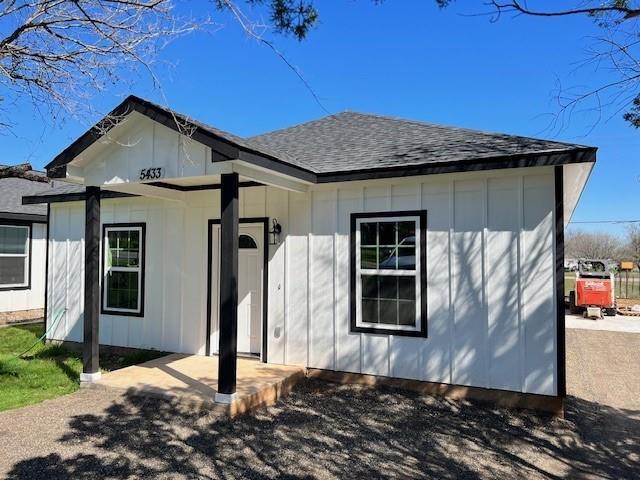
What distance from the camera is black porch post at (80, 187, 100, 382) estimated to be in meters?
6.33

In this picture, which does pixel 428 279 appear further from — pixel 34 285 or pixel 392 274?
pixel 34 285

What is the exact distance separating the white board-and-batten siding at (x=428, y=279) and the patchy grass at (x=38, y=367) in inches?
27.5

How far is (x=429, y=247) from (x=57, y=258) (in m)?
7.63

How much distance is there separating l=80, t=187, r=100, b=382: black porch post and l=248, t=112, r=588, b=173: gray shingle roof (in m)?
2.53

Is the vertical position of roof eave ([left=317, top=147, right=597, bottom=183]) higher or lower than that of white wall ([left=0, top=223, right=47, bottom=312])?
higher

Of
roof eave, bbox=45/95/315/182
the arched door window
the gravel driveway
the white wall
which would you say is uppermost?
roof eave, bbox=45/95/315/182

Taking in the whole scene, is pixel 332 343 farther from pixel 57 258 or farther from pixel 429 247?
pixel 57 258

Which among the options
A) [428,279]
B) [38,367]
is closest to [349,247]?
[428,279]

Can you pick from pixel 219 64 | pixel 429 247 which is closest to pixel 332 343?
pixel 429 247

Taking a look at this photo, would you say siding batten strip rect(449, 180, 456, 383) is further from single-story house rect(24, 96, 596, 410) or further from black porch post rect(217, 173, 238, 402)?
black porch post rect(217, 173, 238, 402)

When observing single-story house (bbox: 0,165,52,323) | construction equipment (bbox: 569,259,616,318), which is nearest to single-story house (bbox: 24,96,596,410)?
single-story house (bbox: 0,165,52,323)

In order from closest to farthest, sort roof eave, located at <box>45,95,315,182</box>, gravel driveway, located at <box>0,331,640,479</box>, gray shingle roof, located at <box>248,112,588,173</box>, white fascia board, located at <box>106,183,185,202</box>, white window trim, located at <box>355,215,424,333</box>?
gravel driveway, located at <box>0,331,640,479</box> < roof eave, located at <box>45,95,315,182</box> < gray shingle roof, located at <box>248,112,588,173</box> < white window trim, located at <box>355,215,424,333</box> < white fascia board, located at <box>106,183,185,202</box>

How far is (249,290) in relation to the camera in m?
7.64

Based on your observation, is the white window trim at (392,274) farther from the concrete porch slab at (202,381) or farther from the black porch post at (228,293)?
the black porch post at (228,293)
